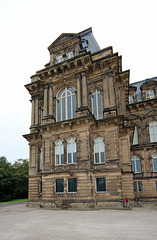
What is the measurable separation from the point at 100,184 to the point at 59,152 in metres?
6.01

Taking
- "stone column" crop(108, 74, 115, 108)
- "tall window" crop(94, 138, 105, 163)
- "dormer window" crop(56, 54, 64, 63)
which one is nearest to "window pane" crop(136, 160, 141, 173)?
"tall window" crop(94, 138, 105, 163)

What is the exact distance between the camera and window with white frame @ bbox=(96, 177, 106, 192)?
20134mm

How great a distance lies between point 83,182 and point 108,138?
5684 millimetres

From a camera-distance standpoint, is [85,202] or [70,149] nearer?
[85,202]

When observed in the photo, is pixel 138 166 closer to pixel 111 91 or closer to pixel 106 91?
pixel 111 91

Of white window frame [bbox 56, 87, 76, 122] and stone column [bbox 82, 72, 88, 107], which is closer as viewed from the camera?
stone column [bbox 82, 72, 88, 107]

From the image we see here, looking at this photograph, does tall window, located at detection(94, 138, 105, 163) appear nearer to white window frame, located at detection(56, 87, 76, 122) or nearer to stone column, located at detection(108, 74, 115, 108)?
stone column, located at detection(108, 74, 115, 108)

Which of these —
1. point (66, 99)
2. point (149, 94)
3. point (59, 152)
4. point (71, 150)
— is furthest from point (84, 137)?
point (149, 94)

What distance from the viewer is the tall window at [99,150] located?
69.9ft

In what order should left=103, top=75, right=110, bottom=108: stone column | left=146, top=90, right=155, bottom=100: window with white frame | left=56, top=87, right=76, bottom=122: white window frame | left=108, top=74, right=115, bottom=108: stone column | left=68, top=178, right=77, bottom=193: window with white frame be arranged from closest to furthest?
left=68, top=178, right=77, bottom=193: window with white frame, left=108, top=74, right=115, bottom=108: stone column, left=103, top=75, right=110, bottom=108: stone column, left=56, top=87, right=76, bottom=122: white window frame, left=146, top=90, right=155, bottom=100: window with white frame

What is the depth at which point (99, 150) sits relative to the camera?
21.6 m

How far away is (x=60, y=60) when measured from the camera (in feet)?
90.1
